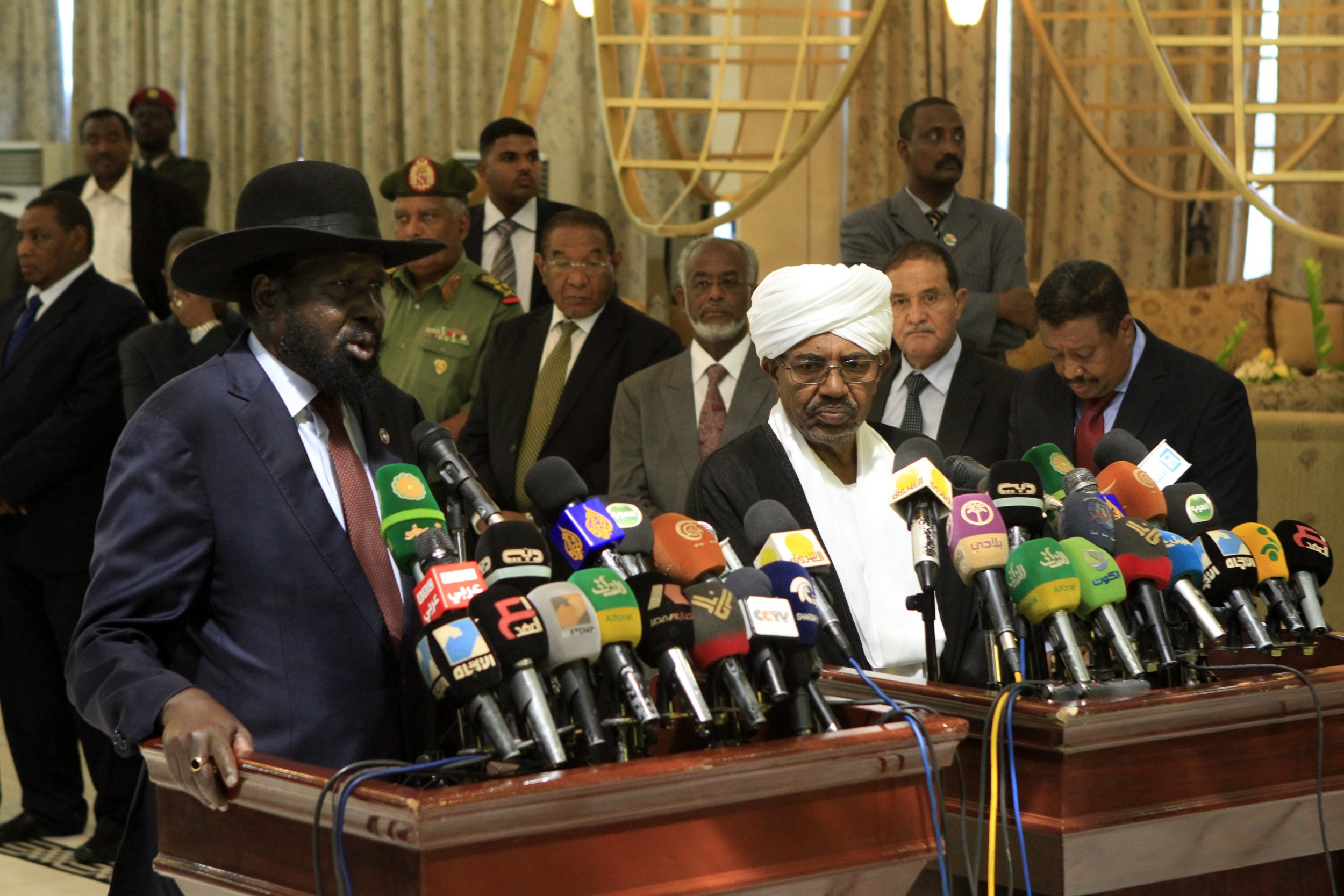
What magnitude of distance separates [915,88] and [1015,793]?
6.47 metres

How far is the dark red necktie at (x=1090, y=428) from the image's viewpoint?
354cm

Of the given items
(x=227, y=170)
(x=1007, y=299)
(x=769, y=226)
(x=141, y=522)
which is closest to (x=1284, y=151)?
(x=769, y=226)

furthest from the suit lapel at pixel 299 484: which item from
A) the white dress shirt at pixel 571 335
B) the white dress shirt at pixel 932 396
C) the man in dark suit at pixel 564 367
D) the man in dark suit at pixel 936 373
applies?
the white dress shirt at pixel 571 335

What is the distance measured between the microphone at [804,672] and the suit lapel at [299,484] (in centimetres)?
58

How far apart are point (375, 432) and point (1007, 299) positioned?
8.80 ft

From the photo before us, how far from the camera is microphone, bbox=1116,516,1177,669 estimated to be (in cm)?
210

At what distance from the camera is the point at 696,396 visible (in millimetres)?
4215

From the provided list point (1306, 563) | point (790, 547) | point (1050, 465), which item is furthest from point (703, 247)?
point (790, 547)

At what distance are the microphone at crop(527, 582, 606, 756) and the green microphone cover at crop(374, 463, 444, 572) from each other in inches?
11.4

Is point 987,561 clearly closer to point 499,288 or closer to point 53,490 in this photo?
point 499,288

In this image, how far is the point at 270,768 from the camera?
1.64m

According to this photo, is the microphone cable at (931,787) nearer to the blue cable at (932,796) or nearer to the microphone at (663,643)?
the blue cable at (932,796)

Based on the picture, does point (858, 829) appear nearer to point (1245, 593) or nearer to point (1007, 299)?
point (1245, 593)

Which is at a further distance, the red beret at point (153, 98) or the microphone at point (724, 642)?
the red beret at point (153, 98)
